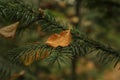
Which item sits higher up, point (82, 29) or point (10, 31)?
point (10, 31)

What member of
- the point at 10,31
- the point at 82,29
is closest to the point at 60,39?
the point at 10,31

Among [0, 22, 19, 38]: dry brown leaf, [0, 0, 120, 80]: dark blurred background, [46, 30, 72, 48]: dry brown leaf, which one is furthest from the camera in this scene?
[0, 0, 120, 80]: dark blurred background

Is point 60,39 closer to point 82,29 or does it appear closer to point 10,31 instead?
point 10,31

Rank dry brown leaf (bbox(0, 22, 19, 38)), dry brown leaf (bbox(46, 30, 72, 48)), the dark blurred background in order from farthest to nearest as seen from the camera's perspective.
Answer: the dark blurred background → dry brown leaf (bbox(0, 22, 19, 38)) → dry brown leaf (bbox(46, 30, 72, 48))

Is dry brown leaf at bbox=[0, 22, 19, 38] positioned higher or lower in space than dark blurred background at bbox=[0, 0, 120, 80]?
higher

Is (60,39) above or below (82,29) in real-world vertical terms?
above

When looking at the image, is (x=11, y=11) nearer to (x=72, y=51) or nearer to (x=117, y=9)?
(x=72, y=51)

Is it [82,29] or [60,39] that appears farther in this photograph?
[82,29]

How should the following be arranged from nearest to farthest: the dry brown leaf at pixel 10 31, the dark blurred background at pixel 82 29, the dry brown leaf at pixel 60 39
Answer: the dry brown leaf at pixel 60 39 < the dry brown leaf at pixel 10 31 < the dark blurred background at pixel 82 29
